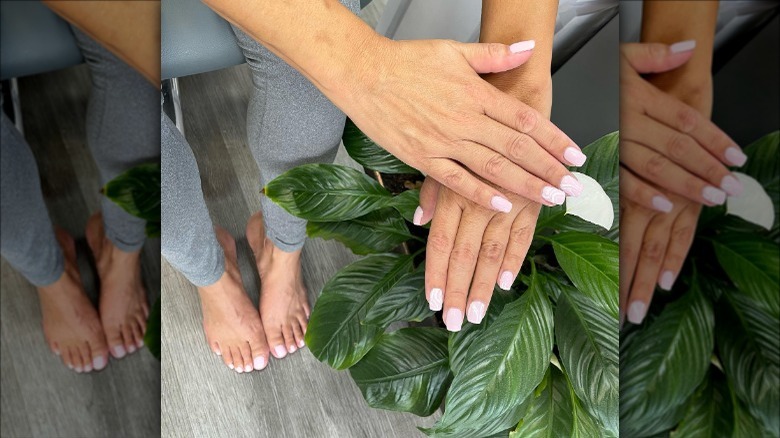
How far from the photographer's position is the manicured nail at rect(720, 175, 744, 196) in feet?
1.56

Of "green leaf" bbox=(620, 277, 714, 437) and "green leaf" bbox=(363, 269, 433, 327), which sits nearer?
"green leaf" bbox=(620, 277, 714, 437)

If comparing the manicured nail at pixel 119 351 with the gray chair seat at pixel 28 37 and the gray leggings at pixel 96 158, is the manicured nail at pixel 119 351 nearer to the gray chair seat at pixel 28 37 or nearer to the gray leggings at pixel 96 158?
the gray leggings at pixel 96 158

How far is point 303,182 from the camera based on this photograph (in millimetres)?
621

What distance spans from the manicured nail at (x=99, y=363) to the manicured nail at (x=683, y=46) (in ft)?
1.65

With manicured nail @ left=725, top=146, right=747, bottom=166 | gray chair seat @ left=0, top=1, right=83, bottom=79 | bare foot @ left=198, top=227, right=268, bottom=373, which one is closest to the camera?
gray chair seat @ left=0, top=1, right=83, bottom=79

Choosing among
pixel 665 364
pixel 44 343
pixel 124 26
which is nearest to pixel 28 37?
pixel 124 26

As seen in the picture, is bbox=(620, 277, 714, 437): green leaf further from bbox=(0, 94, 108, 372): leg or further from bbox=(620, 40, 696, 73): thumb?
bbox=(0, 94, 108, 372): leg

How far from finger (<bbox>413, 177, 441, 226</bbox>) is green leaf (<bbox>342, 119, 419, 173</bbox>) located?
24 millimetres

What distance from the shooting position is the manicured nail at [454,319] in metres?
0.61

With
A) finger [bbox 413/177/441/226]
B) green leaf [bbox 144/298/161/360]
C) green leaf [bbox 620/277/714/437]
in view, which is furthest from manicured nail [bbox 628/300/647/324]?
green leaf [bbox 144/298/161/360]

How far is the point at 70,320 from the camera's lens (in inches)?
11.8

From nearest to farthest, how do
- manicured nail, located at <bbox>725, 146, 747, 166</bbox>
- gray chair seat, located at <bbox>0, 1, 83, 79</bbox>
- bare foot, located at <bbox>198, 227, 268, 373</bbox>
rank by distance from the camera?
gray chair seat, located at <bbox>0, 1, 83, 79</bbox>, manicured nail, located at <bbox>725, 146, 747, 166</bbox>, bare foot, located at <bbox>198, 227, 268, 373</bbox>

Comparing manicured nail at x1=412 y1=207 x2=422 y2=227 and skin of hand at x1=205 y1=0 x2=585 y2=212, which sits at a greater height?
skin of hand at x1=205 y1=0 x2=585 y2=212

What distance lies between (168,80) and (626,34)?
454mm
